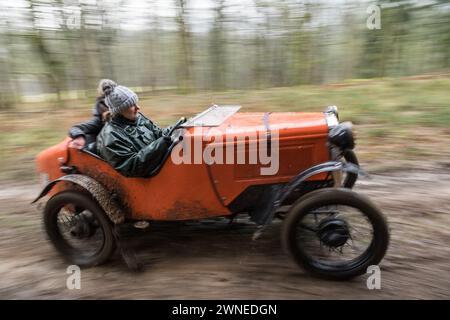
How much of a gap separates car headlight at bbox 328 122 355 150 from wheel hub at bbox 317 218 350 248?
53 centimetres

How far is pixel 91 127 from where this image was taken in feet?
12.9

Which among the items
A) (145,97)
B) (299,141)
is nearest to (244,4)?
(145,97)

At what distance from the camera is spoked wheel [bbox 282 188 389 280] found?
2.94 meters

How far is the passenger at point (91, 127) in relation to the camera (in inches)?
146

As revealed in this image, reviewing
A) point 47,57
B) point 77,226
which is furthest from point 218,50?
point 77,226

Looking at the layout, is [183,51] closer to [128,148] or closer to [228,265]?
[128,148]

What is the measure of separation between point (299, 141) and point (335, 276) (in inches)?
39.5

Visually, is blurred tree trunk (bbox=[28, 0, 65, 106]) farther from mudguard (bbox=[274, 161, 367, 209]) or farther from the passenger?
mudguard (bbox=[274, 161, 367, 209])

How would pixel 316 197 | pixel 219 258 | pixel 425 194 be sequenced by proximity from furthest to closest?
pixel 425 194 → pixel 219 258 → pixel 316 197

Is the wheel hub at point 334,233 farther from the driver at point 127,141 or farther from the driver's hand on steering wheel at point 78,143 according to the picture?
the driver's hand on steering wheel at point 78,143

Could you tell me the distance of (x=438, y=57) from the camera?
36.5ft

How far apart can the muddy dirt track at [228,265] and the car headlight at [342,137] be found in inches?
38.1

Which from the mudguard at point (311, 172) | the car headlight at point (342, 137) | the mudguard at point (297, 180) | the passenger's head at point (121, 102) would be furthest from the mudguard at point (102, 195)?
the car headlight at point (342, 137)
